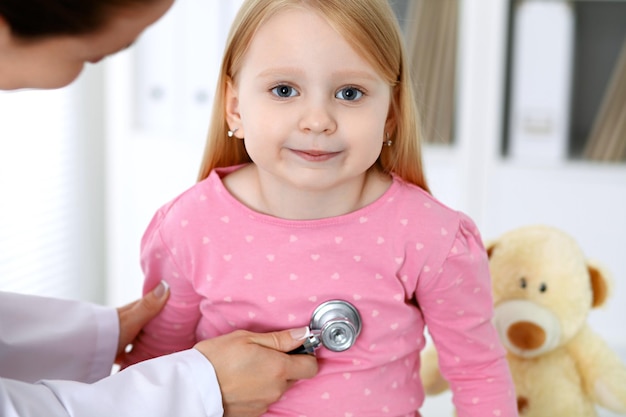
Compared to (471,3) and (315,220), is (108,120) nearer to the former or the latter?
(471,3)

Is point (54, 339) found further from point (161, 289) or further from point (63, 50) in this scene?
point (63, 50)

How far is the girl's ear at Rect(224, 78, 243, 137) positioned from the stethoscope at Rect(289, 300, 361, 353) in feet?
0.82

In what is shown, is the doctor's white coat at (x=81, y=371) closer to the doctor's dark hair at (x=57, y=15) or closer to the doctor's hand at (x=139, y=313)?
the doctor's hand at (x=139, y=313)

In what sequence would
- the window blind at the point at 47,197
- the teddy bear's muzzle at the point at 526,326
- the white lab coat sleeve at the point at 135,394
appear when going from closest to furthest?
the white lab coat sleeve at the point at 135,394 < the teddy bear's muzzle at the point at 526,326 < the window blind at the point at 47,197

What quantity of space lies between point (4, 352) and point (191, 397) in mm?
284

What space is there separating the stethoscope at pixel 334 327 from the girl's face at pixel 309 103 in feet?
0.52

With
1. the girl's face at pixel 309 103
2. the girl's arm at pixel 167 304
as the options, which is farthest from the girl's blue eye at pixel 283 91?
the girl's arm at pixel 167 304

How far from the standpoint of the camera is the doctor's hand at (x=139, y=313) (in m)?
1.31

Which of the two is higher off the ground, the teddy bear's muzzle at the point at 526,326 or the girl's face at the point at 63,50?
the girl's face at the point at 63,50

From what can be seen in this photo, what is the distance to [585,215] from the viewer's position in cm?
242

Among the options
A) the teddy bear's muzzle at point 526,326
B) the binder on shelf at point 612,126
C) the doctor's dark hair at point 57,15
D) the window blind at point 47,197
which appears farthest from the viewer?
the binder on shelf at point 612,126

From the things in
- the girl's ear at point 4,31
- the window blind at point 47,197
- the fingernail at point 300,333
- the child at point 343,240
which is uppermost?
the girl's ear at point 4,31

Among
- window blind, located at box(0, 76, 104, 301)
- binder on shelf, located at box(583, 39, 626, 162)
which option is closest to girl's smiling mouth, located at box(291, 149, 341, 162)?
window blind, located at box(0, 76, 104, 301)

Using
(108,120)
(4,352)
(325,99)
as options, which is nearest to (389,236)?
(325,99)
